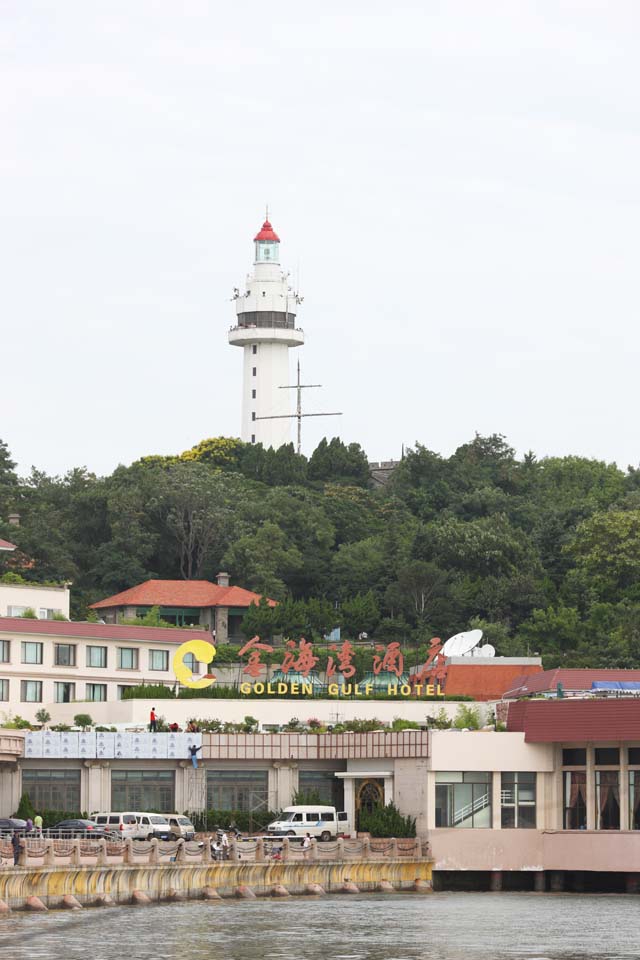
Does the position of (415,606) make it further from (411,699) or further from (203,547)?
(411,699)

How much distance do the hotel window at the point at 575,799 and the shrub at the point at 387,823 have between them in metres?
7.29

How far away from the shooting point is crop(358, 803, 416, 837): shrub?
99.3m

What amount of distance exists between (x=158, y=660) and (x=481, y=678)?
76.3 feet

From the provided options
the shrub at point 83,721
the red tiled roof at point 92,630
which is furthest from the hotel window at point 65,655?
the shrub at point 83,721

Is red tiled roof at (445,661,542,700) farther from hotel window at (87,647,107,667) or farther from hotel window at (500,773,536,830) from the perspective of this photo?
hotel window at (87,647,107,667)

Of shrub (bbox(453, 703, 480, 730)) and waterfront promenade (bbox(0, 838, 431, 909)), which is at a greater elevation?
shrub (bbox(453, 703, 480, 730))

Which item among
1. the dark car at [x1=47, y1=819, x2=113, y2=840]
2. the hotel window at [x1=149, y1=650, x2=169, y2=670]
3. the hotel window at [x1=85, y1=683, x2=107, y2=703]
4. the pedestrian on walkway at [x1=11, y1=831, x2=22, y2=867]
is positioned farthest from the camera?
the hotel window at [x1=149, y1=650, x2=169, y2=670]

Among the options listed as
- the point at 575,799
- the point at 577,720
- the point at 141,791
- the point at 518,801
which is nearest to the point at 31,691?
the point at 141,791

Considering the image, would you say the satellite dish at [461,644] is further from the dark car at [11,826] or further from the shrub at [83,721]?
the dark car at [11,826]

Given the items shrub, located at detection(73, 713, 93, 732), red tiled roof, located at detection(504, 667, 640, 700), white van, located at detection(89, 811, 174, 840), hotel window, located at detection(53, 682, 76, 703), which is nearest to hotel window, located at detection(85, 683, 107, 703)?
hotel window, located at detection(53, 682, 76, 703)

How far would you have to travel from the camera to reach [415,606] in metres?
160

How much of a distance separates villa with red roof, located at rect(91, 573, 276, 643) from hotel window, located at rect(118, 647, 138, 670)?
88.5 feet

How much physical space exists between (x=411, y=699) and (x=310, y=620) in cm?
3961

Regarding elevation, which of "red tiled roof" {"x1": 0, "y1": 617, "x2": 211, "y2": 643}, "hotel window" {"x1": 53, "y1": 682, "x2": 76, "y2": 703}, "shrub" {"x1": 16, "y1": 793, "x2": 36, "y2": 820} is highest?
"red tiled roof" {"x1": 0, "y1": 617, "x2": 211, "y2": 643}
